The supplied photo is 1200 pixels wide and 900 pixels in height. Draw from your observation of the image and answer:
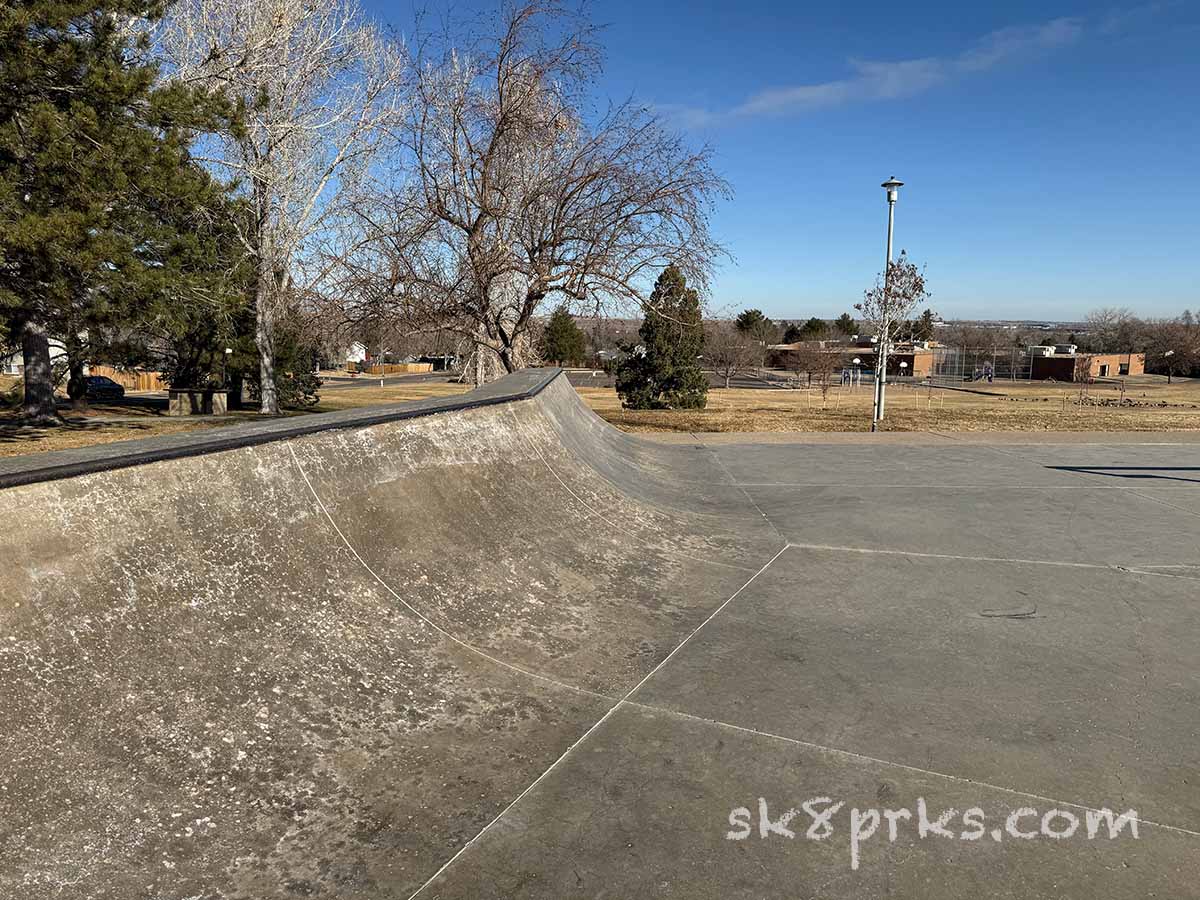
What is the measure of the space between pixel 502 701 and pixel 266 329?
20110 mm

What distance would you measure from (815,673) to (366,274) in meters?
8.57

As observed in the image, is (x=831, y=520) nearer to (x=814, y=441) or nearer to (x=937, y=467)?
(x=937, y=467)

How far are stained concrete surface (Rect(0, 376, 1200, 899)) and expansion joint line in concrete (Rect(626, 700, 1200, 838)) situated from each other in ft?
0.04

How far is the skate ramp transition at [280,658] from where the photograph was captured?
2.32 meters

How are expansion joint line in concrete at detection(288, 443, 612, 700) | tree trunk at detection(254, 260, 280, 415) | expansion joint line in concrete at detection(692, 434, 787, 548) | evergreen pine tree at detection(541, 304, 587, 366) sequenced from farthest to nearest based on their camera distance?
1. evergreen pine tree at detection(541, 304, 587, 366)
2. tree trunk at detection(254, 260, 280, 415)
3. expansion joint line in concrete at detection(692, 434, 787, 548)
4. expansion joint line in concrete at detection(288, 443, 612, 700)

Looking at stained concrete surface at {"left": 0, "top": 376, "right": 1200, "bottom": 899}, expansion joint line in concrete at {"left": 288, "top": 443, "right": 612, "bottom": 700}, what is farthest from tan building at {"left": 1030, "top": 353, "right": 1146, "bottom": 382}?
expansion joint line in concrete at {"left": 288, "top": 443, "right": 612, "bottom": 700}

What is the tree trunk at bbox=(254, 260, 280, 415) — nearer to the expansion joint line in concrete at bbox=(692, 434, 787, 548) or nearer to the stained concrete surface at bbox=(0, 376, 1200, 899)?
the expansion joint line in concrete at bbox=(692, 434, 787, 548)

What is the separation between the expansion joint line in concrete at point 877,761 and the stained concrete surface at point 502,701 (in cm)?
1

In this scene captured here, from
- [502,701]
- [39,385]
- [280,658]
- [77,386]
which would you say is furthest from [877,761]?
[77,386]

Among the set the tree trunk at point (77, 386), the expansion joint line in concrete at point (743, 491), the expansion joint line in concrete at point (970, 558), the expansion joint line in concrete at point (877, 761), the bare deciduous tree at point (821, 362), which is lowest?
the expansion joint line in concrete at point (877, 761)

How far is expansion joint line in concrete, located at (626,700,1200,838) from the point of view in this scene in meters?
2.69

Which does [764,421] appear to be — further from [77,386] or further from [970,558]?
[77,386]

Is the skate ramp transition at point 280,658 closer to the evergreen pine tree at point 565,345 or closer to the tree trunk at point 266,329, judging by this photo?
the tree trunk at point 266,329

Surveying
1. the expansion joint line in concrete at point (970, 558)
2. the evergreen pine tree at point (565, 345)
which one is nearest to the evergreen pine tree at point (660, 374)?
the expansion joint line in concrete at point (970, 558)
